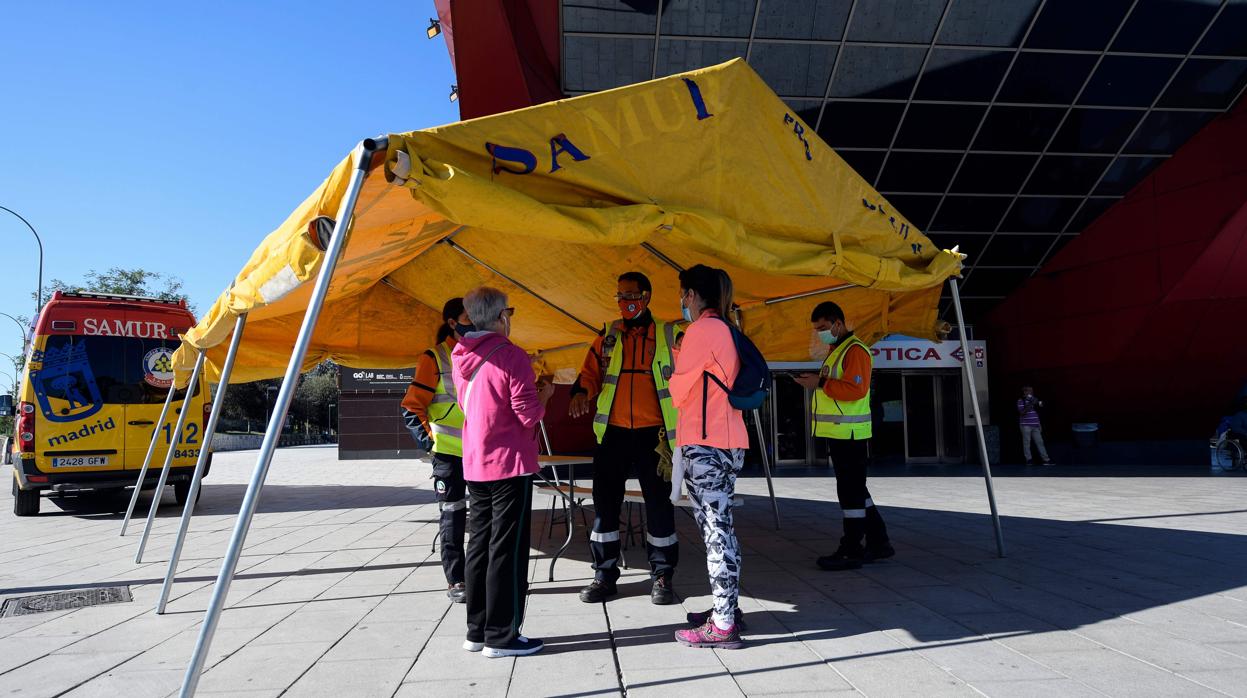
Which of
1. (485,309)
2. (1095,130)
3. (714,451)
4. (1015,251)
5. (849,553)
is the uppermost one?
(1095,130)

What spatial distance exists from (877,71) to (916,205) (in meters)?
3.54

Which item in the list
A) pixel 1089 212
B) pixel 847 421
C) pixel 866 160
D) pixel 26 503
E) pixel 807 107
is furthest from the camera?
pixel 1089 212

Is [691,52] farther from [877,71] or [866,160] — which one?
[866,160]

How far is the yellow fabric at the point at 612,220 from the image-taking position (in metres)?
3.34

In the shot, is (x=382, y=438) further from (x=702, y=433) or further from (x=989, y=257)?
(x=702, y=433)

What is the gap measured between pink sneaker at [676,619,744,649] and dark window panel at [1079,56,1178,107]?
48.6ft

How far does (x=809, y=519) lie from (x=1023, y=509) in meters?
2.67

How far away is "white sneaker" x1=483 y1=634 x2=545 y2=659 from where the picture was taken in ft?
10.9

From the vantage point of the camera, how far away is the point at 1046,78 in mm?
13688

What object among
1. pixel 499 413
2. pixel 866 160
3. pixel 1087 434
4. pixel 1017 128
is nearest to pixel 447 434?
pixel 499 413

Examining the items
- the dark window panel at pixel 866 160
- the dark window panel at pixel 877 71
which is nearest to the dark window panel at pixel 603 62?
the dark window panel at pixel 877 71

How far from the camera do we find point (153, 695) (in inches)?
118

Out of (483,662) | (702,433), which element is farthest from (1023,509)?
(483,662)

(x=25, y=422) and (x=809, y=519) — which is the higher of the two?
(x=25, y=422)
